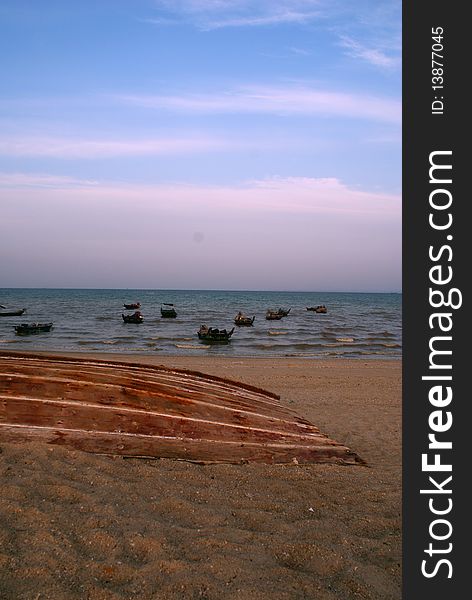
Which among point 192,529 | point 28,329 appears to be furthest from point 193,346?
point 192,529

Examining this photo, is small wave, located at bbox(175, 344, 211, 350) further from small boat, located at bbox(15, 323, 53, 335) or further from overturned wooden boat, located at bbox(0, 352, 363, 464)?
overturned wooden boat, located at bbox(0, 352, 363, 464)

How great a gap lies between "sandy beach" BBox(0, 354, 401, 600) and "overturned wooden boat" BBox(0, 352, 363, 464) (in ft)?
0.57

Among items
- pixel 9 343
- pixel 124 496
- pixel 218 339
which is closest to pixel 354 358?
pixel 218 339

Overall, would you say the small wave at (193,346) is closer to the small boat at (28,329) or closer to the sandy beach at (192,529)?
the small boat at (28,329)

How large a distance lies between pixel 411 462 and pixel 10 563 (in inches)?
100

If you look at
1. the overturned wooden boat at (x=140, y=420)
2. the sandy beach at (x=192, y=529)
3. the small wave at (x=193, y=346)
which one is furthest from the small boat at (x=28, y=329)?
the sandy beach at (x=192, y=529)

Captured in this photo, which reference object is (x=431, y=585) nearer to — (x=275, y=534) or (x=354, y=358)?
(x=275, y=534)

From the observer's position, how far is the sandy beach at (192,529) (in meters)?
3.21

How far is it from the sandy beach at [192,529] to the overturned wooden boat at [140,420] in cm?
17

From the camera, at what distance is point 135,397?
5.89m

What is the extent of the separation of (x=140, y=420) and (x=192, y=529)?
1859 mm

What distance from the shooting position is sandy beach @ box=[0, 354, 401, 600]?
321 centimetres

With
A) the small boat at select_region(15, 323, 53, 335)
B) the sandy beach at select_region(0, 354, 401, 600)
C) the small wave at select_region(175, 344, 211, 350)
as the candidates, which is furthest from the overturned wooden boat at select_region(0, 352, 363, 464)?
the small boat at select_region(15, 323, 53, 335)

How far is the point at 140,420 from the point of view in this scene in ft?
18.5
